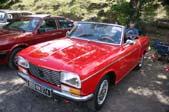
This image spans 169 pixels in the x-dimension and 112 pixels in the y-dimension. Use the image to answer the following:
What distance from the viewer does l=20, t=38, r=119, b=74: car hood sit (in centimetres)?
399

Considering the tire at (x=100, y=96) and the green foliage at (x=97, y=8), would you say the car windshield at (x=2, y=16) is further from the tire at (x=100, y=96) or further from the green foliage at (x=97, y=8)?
the tire at (x=100, y=96)

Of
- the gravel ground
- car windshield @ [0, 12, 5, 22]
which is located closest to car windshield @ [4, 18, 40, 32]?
the gravel ground

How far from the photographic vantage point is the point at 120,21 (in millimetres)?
11789

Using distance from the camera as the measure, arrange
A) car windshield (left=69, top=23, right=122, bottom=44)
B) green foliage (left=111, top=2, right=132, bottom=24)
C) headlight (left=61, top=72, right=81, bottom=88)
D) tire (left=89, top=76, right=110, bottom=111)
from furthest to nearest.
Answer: green foliage (left=111, top=2, right=132, bottom=24) < car windshield (left=69, top=23, right=122, bottom=44) < tire (left=89, top=76, right=110, bottom=111) < headlight (left=61, top=72, right=81, bottom=88)

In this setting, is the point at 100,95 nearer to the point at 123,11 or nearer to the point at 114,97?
the point at 114,97

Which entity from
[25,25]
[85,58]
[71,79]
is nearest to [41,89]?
[71,79]

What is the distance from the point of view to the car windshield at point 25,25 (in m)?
7.00

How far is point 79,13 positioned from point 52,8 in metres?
2.58

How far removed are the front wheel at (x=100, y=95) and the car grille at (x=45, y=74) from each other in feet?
2.48

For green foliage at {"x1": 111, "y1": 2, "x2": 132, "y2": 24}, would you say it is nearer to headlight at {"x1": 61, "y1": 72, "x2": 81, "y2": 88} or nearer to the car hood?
the car hood

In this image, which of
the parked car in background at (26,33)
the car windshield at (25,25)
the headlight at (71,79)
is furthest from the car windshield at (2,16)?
the headlight at (71,79)

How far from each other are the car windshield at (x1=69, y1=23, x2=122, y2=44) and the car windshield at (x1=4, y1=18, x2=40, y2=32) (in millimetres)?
1759

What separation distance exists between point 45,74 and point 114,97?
70.9 inches

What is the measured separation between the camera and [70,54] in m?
4.47
